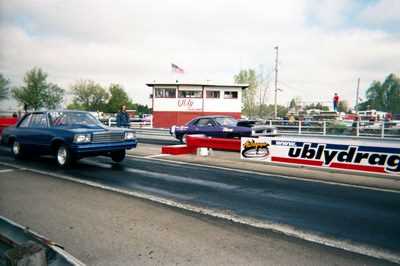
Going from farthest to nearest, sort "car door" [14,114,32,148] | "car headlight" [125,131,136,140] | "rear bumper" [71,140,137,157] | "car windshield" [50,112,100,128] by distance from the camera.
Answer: "car door" [14,114,32,148]
"car headlight" [125,131,136,140]
"car windshield" [50,112,100,128]
"rear bumper" [71,140,137,157]

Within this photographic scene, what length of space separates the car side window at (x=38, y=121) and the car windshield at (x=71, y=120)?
0.95 ft

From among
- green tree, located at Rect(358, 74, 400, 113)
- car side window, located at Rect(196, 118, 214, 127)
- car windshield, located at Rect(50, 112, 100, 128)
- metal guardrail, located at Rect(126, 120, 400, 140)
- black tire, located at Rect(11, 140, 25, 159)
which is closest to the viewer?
car windshield, located at Rect(50, 112, 100, 128)

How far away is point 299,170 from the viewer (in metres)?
8.62

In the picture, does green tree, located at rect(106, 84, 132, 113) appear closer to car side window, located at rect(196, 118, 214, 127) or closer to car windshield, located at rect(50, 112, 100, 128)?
car side window, located at rect(196, 118, 214, 127)

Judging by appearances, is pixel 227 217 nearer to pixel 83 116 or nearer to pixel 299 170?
pixel 299 170

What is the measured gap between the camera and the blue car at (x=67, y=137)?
330 inches

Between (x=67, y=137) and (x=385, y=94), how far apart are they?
114848 millimetres

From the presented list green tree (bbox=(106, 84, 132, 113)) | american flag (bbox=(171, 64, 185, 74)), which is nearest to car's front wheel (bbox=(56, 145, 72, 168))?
american flag (bbox=(171, 64, 185, 74))

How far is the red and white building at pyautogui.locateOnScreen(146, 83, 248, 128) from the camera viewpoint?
3738 centimetres

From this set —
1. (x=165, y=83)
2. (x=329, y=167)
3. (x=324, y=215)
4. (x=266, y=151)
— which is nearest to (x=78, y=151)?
(x=266, y=151)

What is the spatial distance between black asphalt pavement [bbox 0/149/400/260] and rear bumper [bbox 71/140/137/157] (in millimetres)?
473

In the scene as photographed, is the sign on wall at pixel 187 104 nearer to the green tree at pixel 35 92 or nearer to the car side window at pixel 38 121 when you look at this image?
the car side window at pixel 38 121

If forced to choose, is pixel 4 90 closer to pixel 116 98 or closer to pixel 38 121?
pixel 116 98

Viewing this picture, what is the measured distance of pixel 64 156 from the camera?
8.73 meters
